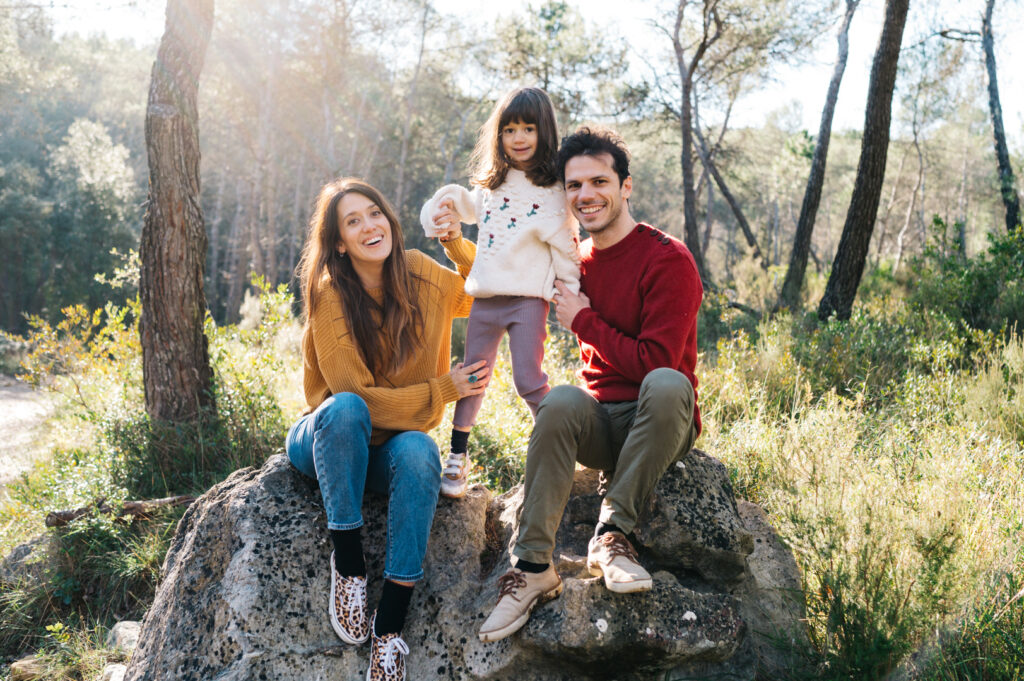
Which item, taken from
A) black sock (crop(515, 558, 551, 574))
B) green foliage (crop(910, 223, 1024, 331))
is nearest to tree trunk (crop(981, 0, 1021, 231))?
green foliage (crop(910, 223, 1024, 331))

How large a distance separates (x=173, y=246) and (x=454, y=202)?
2.82 meters

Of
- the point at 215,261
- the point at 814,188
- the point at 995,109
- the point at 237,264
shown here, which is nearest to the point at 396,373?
the point at 814,188

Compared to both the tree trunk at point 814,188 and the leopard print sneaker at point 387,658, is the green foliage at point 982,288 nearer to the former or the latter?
the tree trunk at point 814,188

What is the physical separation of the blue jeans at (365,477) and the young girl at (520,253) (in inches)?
16.9

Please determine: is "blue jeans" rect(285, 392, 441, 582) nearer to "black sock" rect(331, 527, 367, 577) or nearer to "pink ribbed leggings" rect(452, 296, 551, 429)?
"black sock" rect(331, 527, 367, 577)

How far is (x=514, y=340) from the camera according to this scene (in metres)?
2.96

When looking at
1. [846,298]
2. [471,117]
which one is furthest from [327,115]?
[846,298]

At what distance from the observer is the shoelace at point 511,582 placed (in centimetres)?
224

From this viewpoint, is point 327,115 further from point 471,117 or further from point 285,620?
point 285,620

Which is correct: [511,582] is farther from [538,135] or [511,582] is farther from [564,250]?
[538,135]

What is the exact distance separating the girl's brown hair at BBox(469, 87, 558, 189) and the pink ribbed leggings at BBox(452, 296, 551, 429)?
554mm

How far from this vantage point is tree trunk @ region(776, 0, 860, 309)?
9.00 meters

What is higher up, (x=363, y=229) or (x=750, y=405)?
(x=363, y=229)

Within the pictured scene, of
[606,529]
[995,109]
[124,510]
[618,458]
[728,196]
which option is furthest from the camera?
[728,196]
